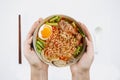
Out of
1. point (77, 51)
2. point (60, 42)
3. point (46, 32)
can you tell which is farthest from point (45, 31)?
point (77, 51)

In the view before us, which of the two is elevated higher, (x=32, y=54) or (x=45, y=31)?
(x=45, y=31)

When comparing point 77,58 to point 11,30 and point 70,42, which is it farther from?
point 11,30

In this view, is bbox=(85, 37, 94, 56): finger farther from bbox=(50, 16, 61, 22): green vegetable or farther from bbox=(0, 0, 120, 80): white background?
bbox=(50, 16, 61, 22): green vegetable

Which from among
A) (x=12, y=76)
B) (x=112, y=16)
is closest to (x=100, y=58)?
(x=112, y=16)

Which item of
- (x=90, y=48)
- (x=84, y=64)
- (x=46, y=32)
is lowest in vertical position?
(x=84, y=64)

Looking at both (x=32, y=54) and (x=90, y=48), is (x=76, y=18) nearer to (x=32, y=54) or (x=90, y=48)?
(x=90, y=48)

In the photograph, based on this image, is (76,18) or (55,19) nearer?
(55,19)
